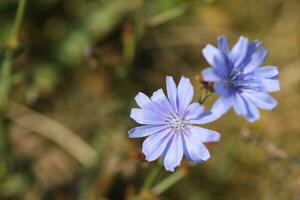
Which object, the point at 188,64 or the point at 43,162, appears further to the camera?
the point at 188,64

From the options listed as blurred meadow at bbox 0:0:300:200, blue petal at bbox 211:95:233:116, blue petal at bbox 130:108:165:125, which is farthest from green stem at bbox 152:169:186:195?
blue petal at bbox 211:95:233:116

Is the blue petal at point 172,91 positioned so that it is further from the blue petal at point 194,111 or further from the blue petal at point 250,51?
the blue petal at point 250,51

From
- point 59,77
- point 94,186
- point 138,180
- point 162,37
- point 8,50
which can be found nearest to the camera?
point 8,50

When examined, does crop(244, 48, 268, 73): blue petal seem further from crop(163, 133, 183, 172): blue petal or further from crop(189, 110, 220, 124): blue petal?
crop(163, 133, 183, 172): blue petal

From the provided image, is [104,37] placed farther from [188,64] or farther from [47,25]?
[188,64]

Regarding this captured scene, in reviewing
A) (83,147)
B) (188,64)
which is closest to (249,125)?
(188,64)

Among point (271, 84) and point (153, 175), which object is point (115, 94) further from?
point (271, 84)

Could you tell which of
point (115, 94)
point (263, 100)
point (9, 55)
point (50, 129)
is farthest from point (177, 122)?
point (50, 129)
